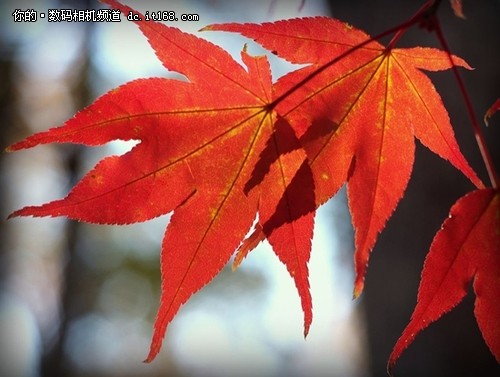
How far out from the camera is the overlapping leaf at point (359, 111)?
1.32 ft

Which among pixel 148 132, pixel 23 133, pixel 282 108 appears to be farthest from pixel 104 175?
pixel 23 133

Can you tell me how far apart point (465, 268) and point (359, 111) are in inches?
6.2

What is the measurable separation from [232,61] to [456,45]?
36.7 inches

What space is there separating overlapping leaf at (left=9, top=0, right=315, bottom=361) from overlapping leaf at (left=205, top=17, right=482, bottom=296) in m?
0.02

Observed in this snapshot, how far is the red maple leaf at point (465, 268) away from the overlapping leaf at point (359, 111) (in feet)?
0.15

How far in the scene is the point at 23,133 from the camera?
386 centimetres

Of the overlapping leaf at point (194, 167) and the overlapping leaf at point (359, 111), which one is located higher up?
the overlapping leaf at point (359, 111)

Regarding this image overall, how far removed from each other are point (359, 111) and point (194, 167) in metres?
0.15

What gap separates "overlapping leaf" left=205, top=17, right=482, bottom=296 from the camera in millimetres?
401

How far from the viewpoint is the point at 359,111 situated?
0.45 m

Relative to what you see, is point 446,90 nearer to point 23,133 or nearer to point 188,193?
point 188,193

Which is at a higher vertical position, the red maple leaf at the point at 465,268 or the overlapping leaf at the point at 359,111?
the overlapping leaf at the point at 359,111

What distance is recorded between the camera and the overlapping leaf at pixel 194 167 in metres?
0.39

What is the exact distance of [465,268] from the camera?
405mm
